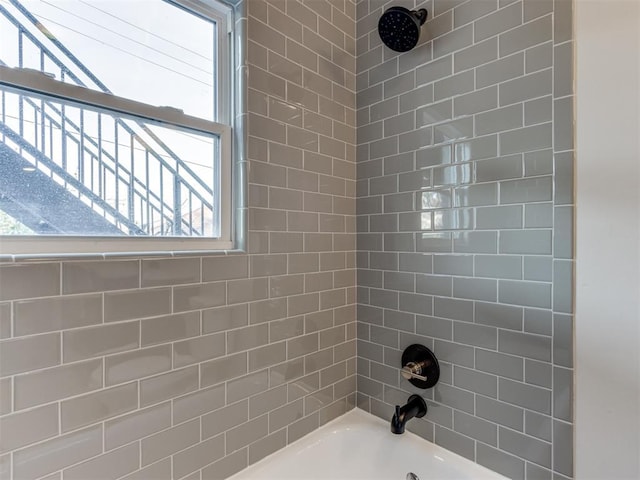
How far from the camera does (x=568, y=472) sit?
1.10 m

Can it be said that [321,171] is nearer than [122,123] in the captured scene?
No

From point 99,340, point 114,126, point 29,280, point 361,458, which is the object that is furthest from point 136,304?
point 361,458

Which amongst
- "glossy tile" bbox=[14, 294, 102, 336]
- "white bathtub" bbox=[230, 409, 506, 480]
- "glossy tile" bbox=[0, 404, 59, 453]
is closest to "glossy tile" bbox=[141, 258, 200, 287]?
"glossy tile" bbox=[14, 294, 102, 336]

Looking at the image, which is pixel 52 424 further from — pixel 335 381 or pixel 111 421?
pixel 335 381

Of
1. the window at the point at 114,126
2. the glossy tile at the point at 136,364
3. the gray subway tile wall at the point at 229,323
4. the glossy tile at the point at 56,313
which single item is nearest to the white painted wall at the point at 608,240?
the gray subway tile wall at the point at 229,323

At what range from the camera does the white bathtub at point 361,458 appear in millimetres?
1345

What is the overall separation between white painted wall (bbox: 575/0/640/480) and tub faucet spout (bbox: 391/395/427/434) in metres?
0.56

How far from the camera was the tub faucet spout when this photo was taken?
135cm

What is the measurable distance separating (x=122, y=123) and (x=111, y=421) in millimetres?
958

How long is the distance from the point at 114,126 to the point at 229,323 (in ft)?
2.61

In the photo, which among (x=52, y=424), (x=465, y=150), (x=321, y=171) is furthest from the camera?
(x=321, y=171)

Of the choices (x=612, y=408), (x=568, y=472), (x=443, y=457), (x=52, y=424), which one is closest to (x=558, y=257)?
(x=612, y=408)

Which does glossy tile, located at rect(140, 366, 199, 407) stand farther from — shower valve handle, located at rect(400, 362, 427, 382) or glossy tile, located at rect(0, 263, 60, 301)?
shower valve handle, located at rect(400, 362, 427, 382)

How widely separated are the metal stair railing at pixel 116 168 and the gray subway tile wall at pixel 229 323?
0.18 meters
